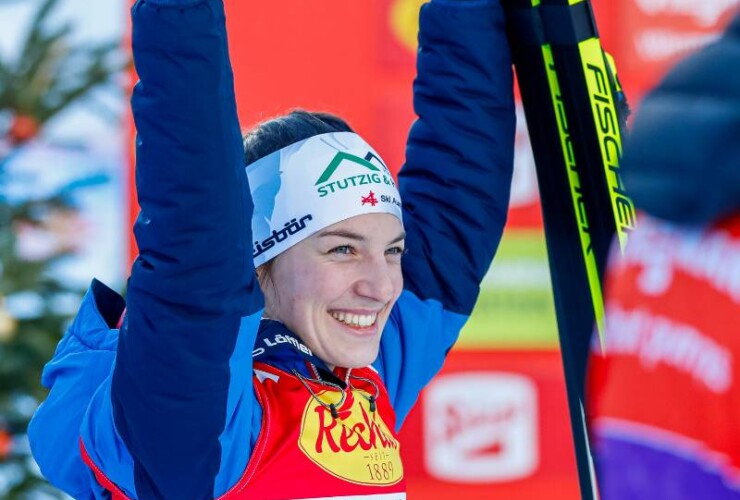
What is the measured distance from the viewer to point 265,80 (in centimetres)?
443

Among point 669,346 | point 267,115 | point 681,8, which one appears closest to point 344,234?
point 669,346

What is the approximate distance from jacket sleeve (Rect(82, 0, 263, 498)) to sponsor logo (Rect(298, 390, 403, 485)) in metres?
0.19

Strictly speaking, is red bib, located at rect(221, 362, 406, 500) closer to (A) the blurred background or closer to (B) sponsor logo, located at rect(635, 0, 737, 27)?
(A) the blurred background

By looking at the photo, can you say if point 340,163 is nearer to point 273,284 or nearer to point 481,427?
point 273,284

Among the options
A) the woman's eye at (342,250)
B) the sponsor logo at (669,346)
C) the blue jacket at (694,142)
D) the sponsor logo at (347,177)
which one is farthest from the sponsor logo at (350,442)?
the blue jacket at (694,142)

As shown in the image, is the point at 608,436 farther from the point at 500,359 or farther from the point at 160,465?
the point at 500,359

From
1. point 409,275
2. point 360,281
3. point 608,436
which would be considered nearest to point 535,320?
point 409,275

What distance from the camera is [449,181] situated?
7.75 feet

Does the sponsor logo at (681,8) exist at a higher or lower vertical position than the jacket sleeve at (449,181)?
higher

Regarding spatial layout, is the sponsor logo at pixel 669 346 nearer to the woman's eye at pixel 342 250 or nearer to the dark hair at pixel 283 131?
the woman's eye at pixel 342 250

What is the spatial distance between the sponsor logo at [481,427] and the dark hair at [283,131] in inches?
102

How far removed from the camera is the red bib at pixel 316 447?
194cm

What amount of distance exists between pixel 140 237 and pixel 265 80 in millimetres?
2773

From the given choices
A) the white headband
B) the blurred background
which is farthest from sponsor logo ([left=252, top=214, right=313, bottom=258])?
the blurred background
